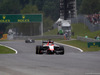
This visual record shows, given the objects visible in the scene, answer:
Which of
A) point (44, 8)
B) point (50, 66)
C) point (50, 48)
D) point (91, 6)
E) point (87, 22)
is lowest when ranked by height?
point (50, 66)

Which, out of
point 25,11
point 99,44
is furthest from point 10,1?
point 99,44

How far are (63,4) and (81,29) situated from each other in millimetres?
12486

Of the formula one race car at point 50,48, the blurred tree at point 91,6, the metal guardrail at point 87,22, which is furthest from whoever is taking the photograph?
the blurred tree at point 91,6

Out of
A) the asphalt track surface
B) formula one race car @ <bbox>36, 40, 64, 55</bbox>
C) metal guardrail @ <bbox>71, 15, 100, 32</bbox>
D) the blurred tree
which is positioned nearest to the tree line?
the blurred tree

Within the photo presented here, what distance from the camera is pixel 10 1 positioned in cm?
10731

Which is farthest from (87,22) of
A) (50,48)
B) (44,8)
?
(44,8)

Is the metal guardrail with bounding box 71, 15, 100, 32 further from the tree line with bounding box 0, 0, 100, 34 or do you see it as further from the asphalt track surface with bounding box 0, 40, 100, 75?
the asphalt track surface with bounding box 0, 40, 100, 75

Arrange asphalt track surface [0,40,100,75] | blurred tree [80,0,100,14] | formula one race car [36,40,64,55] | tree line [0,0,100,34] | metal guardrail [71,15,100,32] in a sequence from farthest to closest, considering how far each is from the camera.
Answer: tree line [0,0,100,34], blurred tree [80,0,100,14], metal guardrail [71,15,100,32], formula one race car [36,40,64,55], asphalt track surface [0,40,100,75]

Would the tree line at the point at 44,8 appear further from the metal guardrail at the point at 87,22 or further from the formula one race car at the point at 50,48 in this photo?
the formula one race car at the point at 50,48

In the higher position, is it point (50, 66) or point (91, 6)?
point (91, 6)

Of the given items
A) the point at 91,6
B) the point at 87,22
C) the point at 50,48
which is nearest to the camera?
the point at 50,48

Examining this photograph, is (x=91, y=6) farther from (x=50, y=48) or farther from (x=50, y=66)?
A: (x=50, y=66)

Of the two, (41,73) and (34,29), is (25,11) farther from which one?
(41,73)

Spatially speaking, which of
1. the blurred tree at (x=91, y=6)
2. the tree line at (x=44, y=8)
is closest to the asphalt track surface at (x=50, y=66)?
the tree line at (x=44, y=8)
